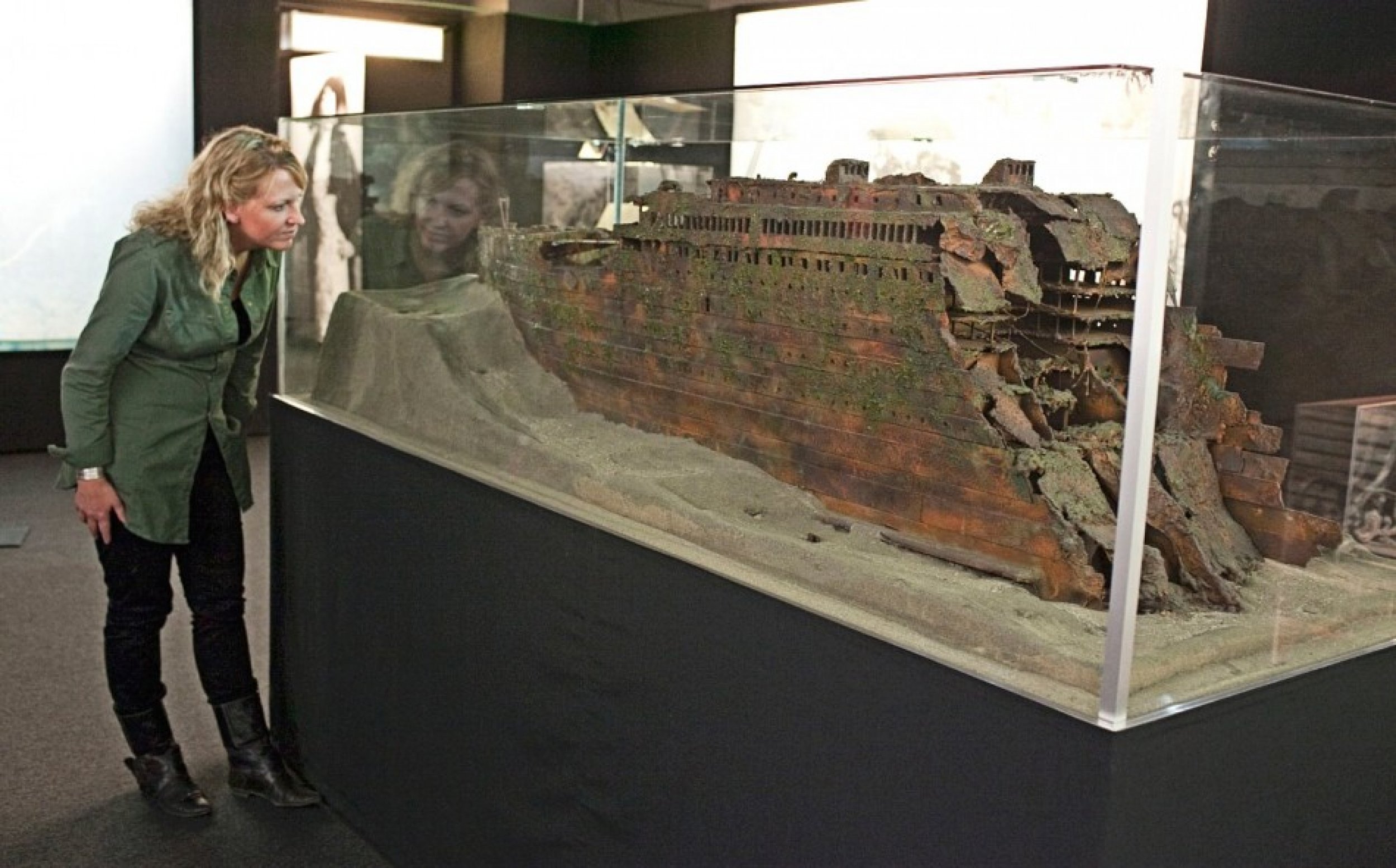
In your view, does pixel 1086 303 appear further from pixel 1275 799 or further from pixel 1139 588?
pixel 1275 799

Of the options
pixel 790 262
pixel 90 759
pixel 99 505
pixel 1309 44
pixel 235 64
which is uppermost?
pixel 235 64

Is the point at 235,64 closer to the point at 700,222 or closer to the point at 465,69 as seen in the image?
the point at 465,69

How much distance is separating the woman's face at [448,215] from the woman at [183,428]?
0.27m

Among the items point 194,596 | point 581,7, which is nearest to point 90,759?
point 194,596

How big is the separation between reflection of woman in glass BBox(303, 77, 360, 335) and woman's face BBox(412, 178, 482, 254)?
11.0 inches

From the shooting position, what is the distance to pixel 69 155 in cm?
731

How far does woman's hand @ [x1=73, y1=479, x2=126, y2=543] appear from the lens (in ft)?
10.1

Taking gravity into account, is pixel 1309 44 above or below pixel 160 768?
above

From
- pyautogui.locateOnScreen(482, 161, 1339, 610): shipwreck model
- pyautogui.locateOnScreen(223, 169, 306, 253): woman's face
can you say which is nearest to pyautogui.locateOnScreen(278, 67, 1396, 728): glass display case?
pyautogui.locateOnScreen(482, 161, 1339, 610): shipwreck model

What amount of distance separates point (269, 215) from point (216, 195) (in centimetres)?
11

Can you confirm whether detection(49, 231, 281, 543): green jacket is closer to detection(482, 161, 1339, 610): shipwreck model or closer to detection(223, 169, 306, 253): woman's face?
detection(223, 169, 306, 253): woman's face

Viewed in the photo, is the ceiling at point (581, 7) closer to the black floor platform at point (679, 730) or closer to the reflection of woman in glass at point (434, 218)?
the reflection of woman in glass at point (434, 218)

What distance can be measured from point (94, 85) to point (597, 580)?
601 cm

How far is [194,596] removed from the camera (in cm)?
341
